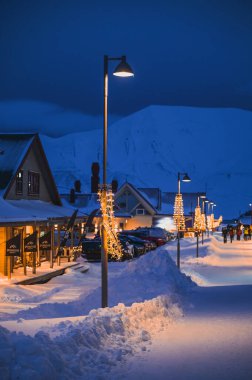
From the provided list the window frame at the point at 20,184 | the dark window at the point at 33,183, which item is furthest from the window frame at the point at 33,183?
the window frame at the point at 20,184

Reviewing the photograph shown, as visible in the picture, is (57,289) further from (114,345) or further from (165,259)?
(114,345)

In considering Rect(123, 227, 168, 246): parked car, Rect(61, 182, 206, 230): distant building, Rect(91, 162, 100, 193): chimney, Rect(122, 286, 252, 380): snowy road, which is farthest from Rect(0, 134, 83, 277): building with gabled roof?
Rect(91, 162, 100, 193): chimney

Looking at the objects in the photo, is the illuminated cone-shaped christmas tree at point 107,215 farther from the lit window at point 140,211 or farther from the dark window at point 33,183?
the lit window at point 140,211

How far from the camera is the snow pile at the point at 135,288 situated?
1734 centimetres

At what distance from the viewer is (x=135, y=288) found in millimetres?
20219

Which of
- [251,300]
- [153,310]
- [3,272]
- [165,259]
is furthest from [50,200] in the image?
[153,310]

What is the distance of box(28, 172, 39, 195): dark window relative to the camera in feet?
120

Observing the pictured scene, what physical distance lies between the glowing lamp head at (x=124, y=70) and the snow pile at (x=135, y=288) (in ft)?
18.4

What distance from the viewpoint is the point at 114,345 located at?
1168 centimetres

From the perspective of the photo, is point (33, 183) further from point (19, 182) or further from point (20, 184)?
point (19, 182)

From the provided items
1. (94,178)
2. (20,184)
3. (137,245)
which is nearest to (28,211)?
(20,184)

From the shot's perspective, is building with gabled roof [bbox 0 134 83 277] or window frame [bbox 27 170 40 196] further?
window frame [bbox 27 170 40 196]

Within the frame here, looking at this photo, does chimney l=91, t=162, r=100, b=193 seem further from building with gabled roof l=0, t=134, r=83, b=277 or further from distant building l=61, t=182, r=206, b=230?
building with gabled roof l=0, t=134, r=83, b=277

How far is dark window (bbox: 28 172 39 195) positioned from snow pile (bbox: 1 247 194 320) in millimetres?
14144
